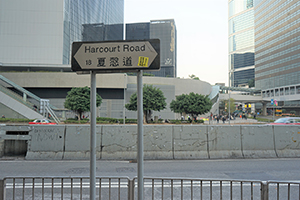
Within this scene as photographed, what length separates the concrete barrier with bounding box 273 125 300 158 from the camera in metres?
9.86

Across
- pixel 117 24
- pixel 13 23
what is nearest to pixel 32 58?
pixel 13 23

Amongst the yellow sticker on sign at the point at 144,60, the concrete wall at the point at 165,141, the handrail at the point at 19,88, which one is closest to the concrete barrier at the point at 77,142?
the concrete wall at the point at 165,141

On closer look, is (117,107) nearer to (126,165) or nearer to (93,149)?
(126,165)

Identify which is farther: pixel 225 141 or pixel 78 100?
pixel 78 100

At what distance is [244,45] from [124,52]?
15173 centimetres

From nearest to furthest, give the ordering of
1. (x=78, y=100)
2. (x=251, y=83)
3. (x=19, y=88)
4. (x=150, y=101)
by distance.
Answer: (x=78, y=100) < (x=150, y=101) < (x=19, y=88) < (x=251, y=83)

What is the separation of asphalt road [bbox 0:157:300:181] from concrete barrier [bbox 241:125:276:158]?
49 cm

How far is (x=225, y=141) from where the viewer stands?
977cm

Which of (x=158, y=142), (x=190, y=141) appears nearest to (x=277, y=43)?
(x=190, y=141)

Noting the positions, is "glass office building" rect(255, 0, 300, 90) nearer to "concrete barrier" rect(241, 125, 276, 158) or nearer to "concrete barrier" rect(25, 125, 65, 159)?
"concrete barrier" rect(241, 125, 276, 158)

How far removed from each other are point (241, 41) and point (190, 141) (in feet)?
482

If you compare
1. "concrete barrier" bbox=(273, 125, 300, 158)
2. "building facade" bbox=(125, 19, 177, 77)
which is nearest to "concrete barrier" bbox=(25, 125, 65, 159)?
"concrete barrier" bbox=(273, 125, 300, 158)

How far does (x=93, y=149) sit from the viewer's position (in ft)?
9.52

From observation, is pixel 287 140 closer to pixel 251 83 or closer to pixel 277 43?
pixel 277 43
